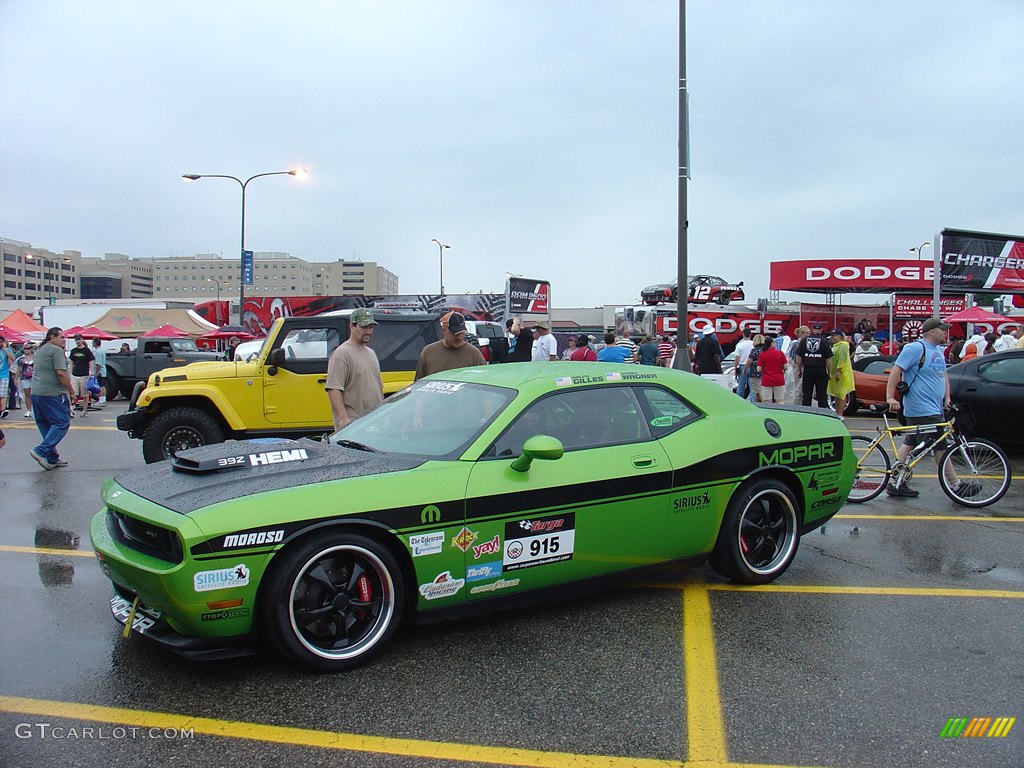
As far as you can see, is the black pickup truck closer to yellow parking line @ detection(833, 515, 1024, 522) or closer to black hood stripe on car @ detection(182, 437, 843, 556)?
yellow parking line @ detection(833, 515, 1024, 522)

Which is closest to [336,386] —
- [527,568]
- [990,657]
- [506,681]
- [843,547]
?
[527,568]

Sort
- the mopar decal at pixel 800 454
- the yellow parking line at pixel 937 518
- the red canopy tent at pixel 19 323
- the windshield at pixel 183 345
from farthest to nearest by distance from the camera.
Result: the red canopy tent at pixel 19 323
the windshield at pixel 183 345
the yellow parking line at pixel 937 518
the mopar decal at pixel 800 454

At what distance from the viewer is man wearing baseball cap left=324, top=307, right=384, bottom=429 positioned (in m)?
6.36

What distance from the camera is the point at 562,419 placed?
4121 millimetres

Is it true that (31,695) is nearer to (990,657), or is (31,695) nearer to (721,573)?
(721,573)

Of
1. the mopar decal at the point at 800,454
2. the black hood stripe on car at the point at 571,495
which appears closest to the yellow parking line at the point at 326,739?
the black hood stripe on car at the point at 571,495

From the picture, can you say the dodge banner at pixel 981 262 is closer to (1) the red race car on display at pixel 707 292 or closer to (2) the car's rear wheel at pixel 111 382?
(1) the red race car on display at pixel 707 292

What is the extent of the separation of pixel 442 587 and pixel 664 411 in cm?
177

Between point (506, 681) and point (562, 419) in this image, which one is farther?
point (562, 419)

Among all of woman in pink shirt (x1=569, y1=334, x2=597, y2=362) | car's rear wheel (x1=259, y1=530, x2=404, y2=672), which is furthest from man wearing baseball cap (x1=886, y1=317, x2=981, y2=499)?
car's rear wheel (x1=259, y1=530, x2=404, y2=672)

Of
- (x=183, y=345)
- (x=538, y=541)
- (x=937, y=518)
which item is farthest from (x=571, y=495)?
(x=183, y=345)

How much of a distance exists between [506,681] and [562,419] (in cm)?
143

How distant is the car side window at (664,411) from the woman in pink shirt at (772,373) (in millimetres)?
8110

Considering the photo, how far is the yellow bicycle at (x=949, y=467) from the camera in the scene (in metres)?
6.96
